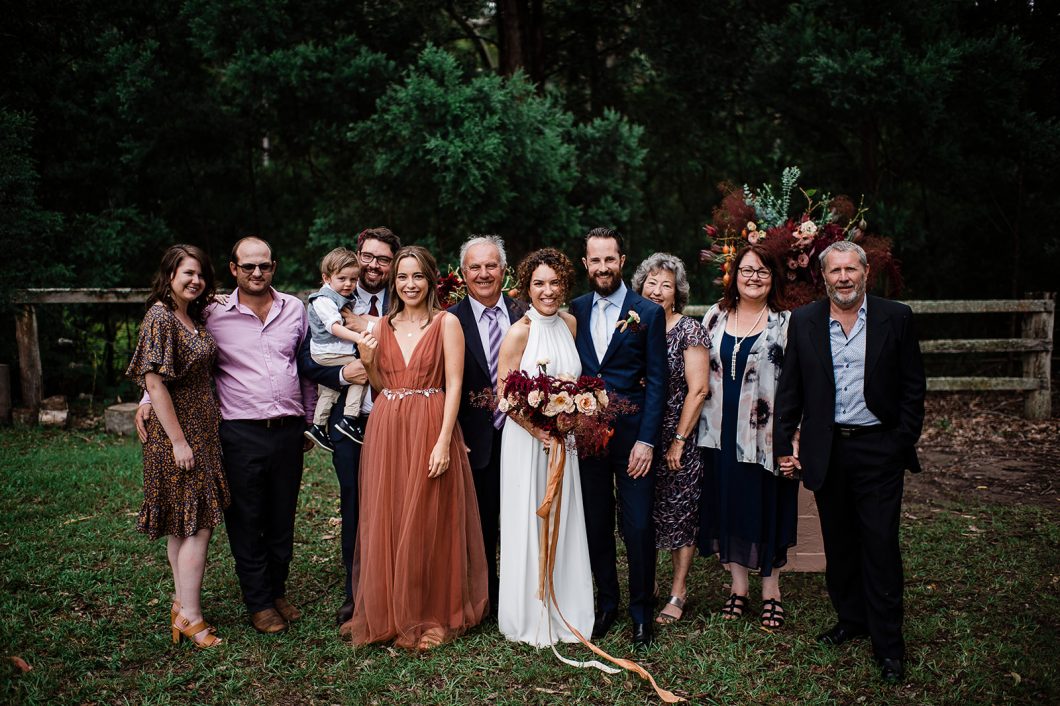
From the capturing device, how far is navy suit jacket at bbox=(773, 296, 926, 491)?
4035 millimetres

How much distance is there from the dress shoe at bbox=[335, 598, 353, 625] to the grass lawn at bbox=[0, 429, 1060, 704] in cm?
10

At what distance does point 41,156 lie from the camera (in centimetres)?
1119

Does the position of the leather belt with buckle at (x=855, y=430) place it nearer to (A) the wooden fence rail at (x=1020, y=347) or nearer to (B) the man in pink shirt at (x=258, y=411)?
(B) the man in pink shirt at (x=258, y=411)

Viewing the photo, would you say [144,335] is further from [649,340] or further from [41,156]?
[41,156]

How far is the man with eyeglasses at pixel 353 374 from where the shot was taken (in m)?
4.73

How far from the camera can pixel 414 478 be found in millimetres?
4402

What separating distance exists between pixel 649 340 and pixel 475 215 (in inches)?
269

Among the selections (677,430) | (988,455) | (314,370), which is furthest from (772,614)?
(988,455)

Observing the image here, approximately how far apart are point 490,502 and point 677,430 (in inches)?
49.1

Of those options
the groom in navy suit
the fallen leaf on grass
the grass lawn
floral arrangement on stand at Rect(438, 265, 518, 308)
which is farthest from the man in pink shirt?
the groom in navy suit

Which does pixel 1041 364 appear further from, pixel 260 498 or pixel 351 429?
pixel 260 498

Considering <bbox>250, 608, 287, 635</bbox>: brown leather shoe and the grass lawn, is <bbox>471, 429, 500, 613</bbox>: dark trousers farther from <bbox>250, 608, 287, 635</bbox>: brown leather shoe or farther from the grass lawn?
<bbox>250, 608, 287, 635</bbox>: brown leather shoe

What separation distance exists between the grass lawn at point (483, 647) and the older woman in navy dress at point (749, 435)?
18.3 inches

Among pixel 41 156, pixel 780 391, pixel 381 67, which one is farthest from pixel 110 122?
pixel 780 391
